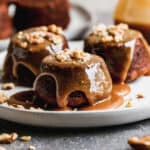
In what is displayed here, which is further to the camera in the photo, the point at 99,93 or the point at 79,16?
the point at 79,16

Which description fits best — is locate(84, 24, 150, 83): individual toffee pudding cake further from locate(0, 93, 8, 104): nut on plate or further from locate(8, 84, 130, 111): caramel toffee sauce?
locate(0, 93, 8, 104): nut on plate

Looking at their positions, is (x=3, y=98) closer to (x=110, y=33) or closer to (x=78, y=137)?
(x=78, y=137)

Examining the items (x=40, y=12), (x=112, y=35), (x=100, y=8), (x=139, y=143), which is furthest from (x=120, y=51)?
(x=100, y=8)

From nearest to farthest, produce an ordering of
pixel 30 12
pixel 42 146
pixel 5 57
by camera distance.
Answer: pixel 42 146, pixel 5 57, pixel 30 12

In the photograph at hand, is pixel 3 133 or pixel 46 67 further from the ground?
pixel 46 67

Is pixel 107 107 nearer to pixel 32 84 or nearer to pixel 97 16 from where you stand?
pixel 32 84

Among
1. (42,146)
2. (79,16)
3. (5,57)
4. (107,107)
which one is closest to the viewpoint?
(42,146)

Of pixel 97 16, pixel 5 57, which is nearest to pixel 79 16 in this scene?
pixel 97 16
